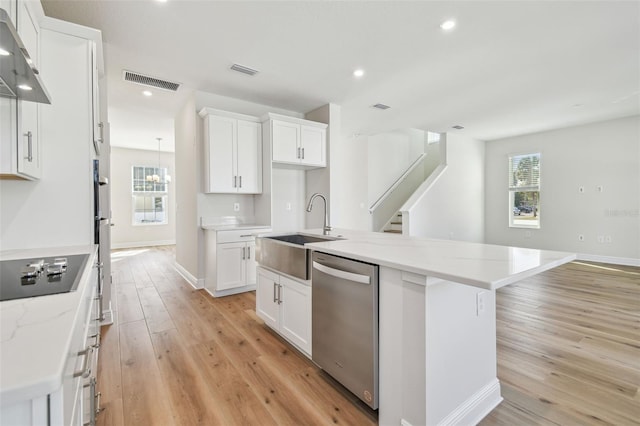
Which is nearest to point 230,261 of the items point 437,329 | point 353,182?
point 437,329

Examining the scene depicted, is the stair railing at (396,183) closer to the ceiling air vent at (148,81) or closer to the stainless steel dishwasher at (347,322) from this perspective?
the ceiling air vent at (148,81)

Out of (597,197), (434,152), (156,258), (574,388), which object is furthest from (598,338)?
(156,258)

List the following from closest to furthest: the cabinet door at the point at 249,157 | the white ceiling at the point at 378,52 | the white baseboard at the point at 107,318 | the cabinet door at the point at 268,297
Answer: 1. the white ceiling at the point at 378,52
2. the cabinet door at the point at 268,297
3. the white baseboard at the point at 107,318
4. the cabinet door at the point at 249,157

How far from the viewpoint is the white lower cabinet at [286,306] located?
222cm

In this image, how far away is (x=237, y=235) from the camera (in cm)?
390

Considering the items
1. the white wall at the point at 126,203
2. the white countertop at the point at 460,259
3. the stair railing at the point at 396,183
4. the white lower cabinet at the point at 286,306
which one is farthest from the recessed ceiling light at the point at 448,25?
the white wall at the point at 126,203

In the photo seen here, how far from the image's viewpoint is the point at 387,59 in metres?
3.29

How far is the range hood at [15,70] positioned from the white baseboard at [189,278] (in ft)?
10.1

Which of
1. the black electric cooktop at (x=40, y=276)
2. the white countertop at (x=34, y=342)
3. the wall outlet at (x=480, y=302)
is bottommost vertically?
the wall outlet at (x=480, y=302)

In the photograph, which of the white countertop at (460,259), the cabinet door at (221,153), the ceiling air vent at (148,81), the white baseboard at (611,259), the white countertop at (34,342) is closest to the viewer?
the white countertop at (34,342)

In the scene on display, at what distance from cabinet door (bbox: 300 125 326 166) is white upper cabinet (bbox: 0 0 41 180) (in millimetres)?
3064

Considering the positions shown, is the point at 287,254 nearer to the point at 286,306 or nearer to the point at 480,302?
the point at 286,306

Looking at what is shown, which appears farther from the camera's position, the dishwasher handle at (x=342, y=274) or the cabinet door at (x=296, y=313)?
the cabinet door at (x=296, y=313)

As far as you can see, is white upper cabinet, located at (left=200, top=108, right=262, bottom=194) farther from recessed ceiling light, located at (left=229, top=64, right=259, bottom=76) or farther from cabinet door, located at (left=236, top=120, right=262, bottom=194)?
recessed ceiling light, located at (left=229, top=64, right=259, bottom=76)
